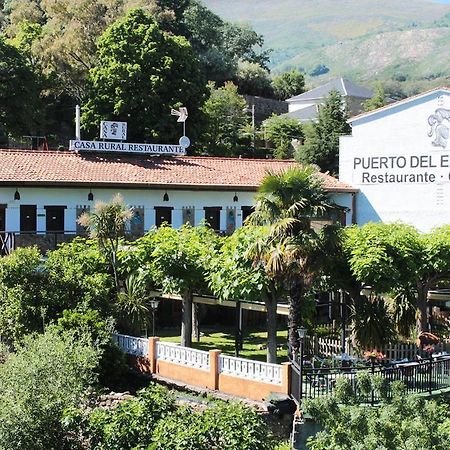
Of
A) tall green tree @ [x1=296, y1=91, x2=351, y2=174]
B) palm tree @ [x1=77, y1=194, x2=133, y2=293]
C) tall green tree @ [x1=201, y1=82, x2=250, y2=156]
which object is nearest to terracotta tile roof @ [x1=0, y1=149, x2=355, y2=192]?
palm tree @ [x1=77, y1=194, x2=133, y2=293]

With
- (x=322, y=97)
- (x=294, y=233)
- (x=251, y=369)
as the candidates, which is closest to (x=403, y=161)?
(x=294, y=233)

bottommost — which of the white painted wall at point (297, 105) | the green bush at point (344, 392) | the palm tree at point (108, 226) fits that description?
the green bush at point (344, 392)

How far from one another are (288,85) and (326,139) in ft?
108

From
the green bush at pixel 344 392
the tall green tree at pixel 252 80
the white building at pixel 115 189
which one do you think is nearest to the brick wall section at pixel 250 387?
the green bush at pixel 344 392

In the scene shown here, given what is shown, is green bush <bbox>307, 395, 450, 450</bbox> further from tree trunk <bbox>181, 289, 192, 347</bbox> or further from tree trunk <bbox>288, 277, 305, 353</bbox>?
tree trunk <bbox>181, 289, 192, 347</bbox>

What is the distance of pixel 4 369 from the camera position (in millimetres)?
19938

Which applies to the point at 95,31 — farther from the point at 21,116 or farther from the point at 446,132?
the point at 446,132

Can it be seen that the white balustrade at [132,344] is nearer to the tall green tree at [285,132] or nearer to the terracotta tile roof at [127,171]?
the terracotta tile roof at [127,171]

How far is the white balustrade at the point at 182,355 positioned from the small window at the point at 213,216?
13008 millimetres

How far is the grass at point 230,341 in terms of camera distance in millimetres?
27148

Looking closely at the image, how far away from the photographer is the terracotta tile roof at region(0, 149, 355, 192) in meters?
33.6

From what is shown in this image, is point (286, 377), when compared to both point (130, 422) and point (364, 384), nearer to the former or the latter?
point (364, 384)

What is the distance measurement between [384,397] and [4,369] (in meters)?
9.01

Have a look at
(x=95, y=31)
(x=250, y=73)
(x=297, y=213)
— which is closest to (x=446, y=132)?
(x=297, y=213)
